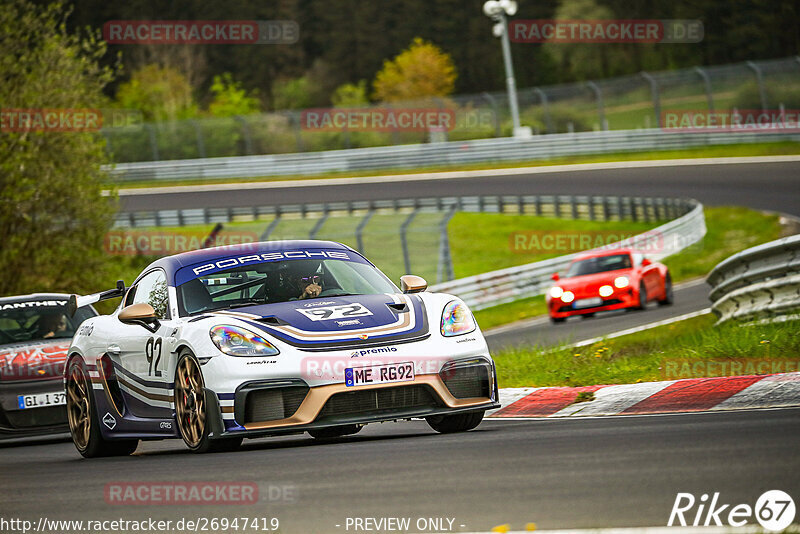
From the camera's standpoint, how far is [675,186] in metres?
37.9

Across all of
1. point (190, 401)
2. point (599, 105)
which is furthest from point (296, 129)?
point (190, 401)

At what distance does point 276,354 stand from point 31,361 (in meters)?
5.11

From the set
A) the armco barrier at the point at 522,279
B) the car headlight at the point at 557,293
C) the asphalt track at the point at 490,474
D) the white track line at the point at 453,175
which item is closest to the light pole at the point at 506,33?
the white track line at the point at 453,175

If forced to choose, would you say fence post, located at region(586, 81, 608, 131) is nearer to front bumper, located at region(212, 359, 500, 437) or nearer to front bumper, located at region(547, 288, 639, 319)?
front bumper, located at region(547, 288, 639, 319)

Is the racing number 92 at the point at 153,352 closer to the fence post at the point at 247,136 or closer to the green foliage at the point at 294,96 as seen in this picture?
the fence post at the point at 247,136

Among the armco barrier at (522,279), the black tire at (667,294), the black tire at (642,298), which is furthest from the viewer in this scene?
the armco barrier at (522,279)

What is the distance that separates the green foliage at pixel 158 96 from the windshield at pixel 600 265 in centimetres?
5494

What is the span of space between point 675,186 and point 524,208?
15.5 ft

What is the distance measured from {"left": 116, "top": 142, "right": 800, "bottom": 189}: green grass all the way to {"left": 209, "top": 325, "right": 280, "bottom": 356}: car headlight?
34.2 meters

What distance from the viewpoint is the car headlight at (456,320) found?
26.7 ft

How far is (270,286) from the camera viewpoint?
8773 mm

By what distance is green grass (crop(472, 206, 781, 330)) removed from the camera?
1030 inches

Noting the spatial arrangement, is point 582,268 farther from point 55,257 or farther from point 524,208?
point 524,208

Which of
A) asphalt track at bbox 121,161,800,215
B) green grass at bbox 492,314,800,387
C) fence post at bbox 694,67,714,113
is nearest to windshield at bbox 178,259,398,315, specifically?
green grass at bbox 492,314,800,387
